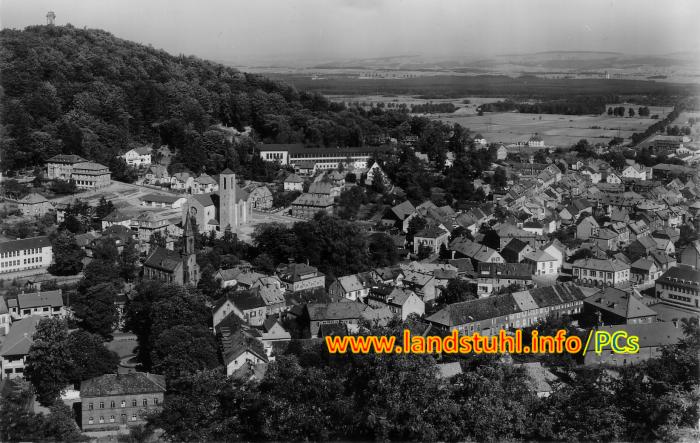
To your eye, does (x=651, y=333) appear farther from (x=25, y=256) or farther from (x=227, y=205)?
(x=25, y=256)

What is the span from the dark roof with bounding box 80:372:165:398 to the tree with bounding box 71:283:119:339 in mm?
3548

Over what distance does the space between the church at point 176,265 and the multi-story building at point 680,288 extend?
41.5 ft

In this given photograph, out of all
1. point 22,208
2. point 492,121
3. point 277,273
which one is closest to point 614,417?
point 277,273

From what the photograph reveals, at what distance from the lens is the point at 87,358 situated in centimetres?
1569

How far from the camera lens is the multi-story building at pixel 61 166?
30.3m

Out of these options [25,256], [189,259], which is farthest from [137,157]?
[189,259]

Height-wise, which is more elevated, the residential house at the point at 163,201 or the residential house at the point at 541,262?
the residential house at the point at 163,201

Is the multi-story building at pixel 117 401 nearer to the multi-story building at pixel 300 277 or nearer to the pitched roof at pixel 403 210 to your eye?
the multi-story building at pixel 300 277

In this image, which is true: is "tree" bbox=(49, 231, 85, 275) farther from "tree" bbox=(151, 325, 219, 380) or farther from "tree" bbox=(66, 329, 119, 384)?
"tree" bbox=(151, 325, 219, 380)

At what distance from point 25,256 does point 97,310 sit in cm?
490

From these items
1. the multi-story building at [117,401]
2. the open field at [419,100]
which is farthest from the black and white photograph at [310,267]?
the open field at [419,100]

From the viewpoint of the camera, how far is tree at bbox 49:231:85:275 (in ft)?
71.4

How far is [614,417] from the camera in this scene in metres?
12.0

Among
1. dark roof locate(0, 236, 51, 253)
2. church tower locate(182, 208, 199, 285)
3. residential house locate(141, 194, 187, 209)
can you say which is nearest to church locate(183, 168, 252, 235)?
residential house locate(141, 194, 187, 209)
